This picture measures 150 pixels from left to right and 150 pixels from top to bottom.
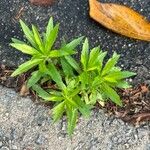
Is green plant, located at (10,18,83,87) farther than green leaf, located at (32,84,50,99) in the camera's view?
No

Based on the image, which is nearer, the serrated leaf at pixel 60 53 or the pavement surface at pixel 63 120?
the serrated leaf at pixel 60 53

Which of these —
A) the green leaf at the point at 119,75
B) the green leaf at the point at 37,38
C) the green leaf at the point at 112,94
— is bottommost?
the green leaf at the point at 112,94

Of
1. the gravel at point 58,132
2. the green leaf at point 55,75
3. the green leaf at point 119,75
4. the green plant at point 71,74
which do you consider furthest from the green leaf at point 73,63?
the gravel at point 58,132

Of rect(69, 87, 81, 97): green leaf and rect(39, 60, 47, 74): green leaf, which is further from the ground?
rect(39, 60, 47, 74): green leaf

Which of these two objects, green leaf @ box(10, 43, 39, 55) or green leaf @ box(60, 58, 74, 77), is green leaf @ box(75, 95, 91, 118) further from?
green leaf @ box(10, 43, 39, 55)

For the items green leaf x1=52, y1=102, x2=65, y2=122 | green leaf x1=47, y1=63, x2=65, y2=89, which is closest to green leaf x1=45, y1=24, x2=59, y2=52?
green leaf x1=47, y1=63, x2=65, y2=89

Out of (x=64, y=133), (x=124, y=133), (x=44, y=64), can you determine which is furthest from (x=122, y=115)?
(x=44, y=64)

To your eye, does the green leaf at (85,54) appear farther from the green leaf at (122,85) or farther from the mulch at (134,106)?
the mulch at (134,106)
